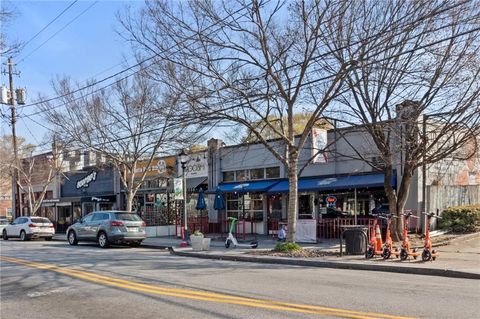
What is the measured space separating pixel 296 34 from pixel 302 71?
1.26m

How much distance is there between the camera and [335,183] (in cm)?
2139

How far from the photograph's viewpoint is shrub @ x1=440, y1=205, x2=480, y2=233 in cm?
1966

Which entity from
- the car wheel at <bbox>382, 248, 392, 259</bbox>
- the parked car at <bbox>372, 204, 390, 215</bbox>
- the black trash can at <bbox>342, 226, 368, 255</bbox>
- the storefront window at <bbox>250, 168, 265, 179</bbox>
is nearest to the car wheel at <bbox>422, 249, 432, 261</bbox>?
the car wheel at <bbox>382, 248, 392, 259</bbox>

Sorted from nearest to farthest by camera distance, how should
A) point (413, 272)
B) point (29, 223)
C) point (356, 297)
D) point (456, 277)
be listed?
point (356, 297) → point (456, 277) → point (413, 272) → point (29, 223)

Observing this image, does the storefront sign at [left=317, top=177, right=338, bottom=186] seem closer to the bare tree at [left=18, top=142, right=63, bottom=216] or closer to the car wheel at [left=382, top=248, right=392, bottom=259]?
the car wheel at [left=382, top=248, right=392, bottom=259]

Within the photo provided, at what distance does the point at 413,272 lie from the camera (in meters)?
12.2

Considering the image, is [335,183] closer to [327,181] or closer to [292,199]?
[327,181]

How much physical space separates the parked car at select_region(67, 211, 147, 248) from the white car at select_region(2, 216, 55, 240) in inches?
288

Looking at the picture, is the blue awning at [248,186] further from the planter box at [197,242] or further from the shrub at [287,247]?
the shrub at [287,247]

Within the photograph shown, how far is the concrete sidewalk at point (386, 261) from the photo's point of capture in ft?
39.4

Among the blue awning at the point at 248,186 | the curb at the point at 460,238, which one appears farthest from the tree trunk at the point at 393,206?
the blue awning at the point at 248,186

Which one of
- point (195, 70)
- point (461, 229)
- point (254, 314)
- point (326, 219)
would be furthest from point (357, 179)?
point (254, 314)

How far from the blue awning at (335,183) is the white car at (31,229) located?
14.7m

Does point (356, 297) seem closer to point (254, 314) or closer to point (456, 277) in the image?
point (254, 314)
